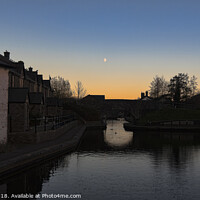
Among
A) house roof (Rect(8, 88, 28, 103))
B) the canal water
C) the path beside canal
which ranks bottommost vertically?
the canal water

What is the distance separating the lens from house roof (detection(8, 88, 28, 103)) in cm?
2942

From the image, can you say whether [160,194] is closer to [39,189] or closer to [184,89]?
[39,189]

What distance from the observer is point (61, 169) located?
2091 centimetres

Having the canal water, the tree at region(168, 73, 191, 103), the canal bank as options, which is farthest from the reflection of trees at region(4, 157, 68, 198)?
the tree at region(168, 73, 191, 103)

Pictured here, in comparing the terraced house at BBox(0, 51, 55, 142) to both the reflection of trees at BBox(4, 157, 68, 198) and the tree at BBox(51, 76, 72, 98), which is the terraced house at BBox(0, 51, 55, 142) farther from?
the tree at BBox(51, 76, 72, 98)

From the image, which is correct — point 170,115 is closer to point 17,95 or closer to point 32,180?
point 17,95

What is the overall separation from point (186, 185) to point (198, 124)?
174ft

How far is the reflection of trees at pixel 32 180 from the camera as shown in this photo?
612 inches

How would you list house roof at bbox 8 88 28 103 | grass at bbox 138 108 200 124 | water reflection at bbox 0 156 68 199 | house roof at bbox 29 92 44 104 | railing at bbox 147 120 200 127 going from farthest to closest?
1. grass at bbox 138 108 200 124
2. railing at bbox 147 120 200 127
3. house roof at bbox 29 92 44 104
4. house roof at bbox 8 88 28 103
5. water reflection at bbox 0 156 68 199

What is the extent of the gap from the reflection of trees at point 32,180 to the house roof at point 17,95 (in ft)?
34.0

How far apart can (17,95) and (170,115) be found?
2105 inches

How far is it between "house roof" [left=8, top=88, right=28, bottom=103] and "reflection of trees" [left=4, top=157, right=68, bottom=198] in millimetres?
10355

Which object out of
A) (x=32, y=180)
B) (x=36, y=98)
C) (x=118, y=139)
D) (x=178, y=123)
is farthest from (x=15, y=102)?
(x=178, y=123)

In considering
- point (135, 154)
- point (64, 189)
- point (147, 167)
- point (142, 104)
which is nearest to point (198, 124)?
point (142, 104)
